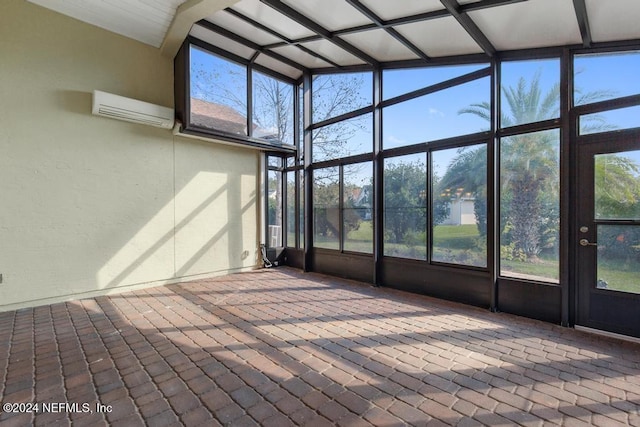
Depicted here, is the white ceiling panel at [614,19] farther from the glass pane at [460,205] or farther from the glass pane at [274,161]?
the glass pane at [274,161]

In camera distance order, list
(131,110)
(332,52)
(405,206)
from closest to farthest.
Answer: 1. (131,110)
2. (405,206)
3. (332,52)

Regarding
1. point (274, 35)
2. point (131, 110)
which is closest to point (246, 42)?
point (274, 35)

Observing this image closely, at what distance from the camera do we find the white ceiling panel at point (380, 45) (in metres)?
4.38

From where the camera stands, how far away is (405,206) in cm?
515

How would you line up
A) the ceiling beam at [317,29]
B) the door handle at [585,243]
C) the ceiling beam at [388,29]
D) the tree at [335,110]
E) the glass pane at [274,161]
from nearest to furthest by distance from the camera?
the door handle at [585,243] < the ceiling beam at [388,29] < the ceiling beam at [317,29] < the tree at [335,110] < the glass pane at [274,161]

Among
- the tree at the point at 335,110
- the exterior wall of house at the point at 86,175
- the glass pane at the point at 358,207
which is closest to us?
the exterior wall of house at the point at 86,175

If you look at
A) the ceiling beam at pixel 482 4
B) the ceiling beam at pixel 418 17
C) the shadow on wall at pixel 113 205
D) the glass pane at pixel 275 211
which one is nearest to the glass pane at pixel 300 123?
the glass pane at pixel 275 211

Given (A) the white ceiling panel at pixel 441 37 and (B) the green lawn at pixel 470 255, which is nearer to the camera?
(B) the green lawn at pixel 470 255

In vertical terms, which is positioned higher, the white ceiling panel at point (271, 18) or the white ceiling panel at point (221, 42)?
the white ceiling panel at point (221, 42)

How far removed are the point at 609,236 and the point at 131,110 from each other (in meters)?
6.42

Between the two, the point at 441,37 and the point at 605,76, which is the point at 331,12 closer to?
the point at 441,37

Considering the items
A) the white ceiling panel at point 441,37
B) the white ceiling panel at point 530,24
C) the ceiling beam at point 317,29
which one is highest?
the ceiling beam at point 317,29

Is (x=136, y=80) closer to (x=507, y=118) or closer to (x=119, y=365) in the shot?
(x=119, y=365)

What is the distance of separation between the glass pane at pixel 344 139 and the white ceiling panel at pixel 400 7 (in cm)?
196
